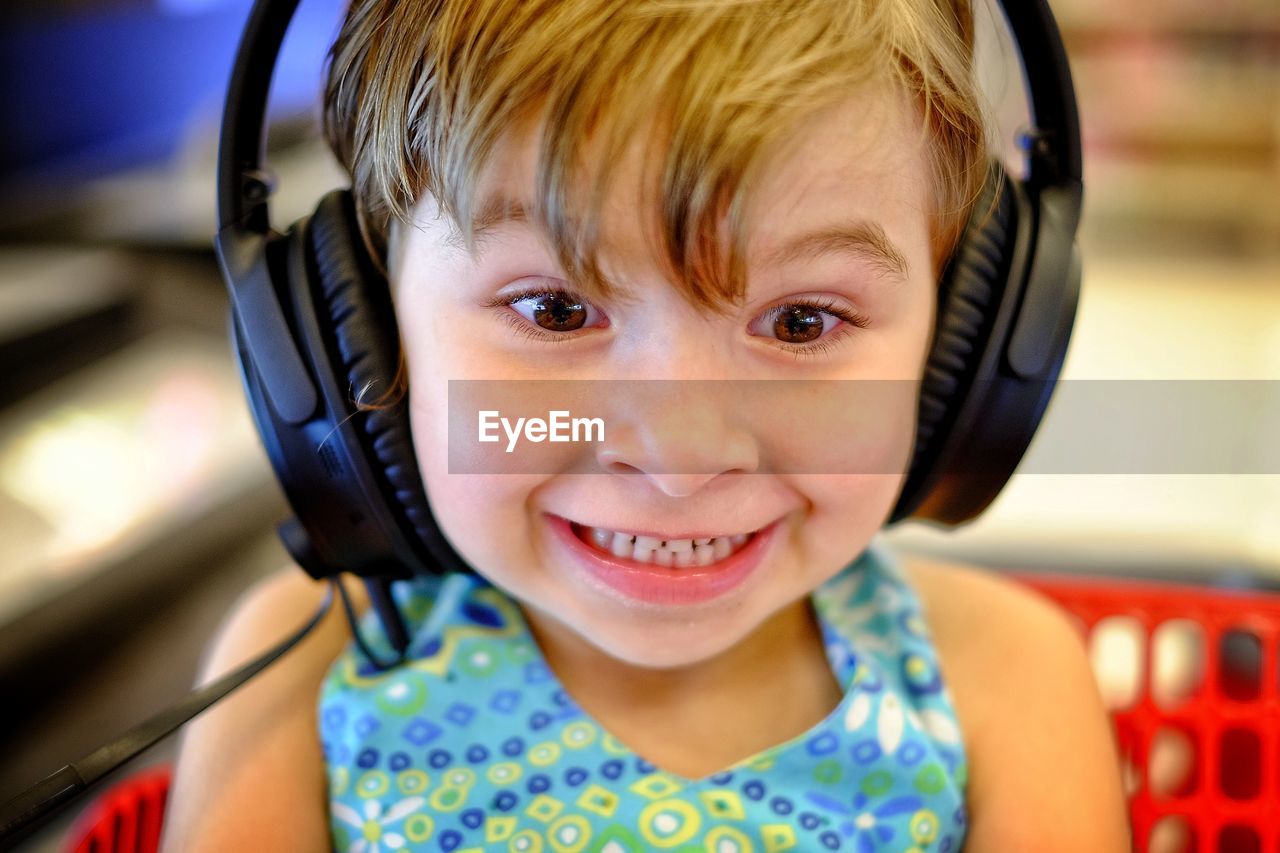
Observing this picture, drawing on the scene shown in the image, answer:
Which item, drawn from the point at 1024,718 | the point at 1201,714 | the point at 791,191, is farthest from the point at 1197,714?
the point at 791,191

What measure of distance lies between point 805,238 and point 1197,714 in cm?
66

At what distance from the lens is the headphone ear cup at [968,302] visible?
29.0 inches

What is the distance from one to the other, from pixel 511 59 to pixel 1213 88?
9.32 feet

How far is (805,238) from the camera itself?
25.2 inches

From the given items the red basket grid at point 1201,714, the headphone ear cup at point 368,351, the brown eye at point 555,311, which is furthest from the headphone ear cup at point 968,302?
the red basket grid at point 1201,714

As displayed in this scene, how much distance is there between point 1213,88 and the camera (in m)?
2.94

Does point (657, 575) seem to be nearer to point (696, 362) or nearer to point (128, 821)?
point (696, 362)

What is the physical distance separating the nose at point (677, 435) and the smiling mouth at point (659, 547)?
0.21 ft

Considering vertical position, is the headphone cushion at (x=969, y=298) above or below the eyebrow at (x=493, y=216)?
below

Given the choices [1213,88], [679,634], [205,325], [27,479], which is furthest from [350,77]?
[1213,88]

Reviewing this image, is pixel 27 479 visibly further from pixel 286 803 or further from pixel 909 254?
Answer: pixel 909 254

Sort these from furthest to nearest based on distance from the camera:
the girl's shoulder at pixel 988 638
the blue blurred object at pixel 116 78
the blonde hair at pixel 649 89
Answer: the blue blurred object at pixel 116 78 < the girl's shoulder at pixel 988 638 < the blonde hair at pixel 649 89

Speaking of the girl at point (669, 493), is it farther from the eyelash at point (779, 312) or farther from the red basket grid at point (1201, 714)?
the red basket grid at point (1201, 714)

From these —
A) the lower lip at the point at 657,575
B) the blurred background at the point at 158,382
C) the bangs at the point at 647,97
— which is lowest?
the blurred background at the point at 158,382
